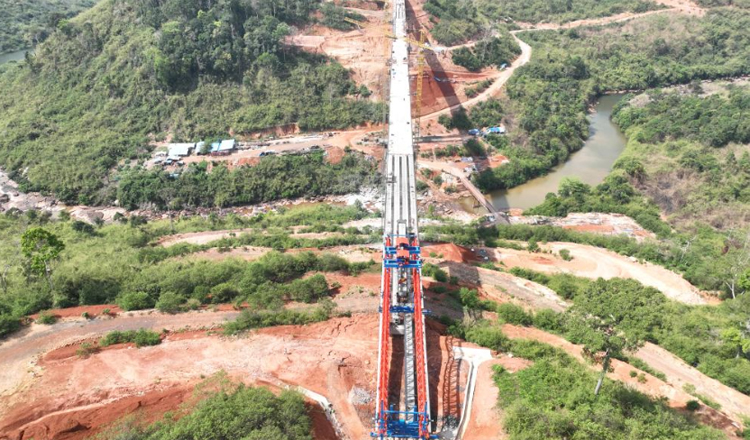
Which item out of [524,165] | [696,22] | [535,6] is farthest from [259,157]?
[696,22]

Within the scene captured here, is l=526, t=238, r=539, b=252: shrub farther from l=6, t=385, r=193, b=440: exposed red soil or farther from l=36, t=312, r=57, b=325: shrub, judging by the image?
l=36, t=312, r=57, b=325: shrub

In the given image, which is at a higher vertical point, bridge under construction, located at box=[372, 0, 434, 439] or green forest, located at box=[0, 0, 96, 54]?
green forest, located at box=[0, 0, 96, 54]

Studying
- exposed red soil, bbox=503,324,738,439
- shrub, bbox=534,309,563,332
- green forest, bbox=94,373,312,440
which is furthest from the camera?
shrub, bbox=534,309,563,332

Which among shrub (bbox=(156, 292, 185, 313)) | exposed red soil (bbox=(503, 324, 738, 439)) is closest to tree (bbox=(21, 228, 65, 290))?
shrub (bbox=(156, 292, 185, 313))

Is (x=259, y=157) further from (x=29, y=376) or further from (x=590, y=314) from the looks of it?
(x=590, y=314)

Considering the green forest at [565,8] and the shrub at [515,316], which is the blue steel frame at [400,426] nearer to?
the shrub at [515,316]

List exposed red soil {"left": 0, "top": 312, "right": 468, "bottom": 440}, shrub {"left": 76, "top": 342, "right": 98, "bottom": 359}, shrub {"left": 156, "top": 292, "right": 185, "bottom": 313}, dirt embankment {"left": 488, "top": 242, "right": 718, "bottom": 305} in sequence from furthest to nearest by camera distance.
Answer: dirt embankment {"left": 488, "top": 242, "right": 718, "bottom": 305}
shrub {"left": 156, "top": 292, "right": 185, "bottom": 313}
shrub {"left": 76, "top": 342, "right": 98, "bottom": 359}
exposed red soil {"left": 0, "top": 312, "right": 468, "bottom": 440}
